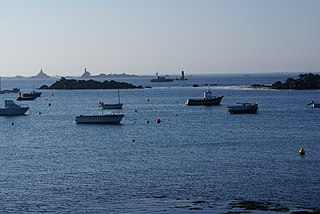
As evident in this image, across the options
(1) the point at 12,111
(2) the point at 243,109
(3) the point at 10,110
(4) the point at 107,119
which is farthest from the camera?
(1) the point at 12,111

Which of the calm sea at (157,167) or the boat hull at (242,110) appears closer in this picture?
the calm sea at (157,167)

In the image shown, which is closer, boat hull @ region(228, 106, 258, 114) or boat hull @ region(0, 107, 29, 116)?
boat hull @ region(228, 106, 258, 114)

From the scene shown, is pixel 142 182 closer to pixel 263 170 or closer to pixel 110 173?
pixel 110 173

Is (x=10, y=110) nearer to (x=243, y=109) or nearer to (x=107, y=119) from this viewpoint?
(x=107, y=119)

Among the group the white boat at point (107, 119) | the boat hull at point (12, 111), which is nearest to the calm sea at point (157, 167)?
the white boat at point (107, 119)

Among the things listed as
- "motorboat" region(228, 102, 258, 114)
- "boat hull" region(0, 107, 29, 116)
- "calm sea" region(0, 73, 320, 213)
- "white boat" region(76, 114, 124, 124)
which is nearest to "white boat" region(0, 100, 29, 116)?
"boat hull" region(0, 107, 29, 116)

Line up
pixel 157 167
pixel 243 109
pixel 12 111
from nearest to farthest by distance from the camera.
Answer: pixel 157 167, pixel 243 109, pixel 12 111

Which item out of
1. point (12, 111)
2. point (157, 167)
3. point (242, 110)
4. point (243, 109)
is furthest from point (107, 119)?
point (157, 167)

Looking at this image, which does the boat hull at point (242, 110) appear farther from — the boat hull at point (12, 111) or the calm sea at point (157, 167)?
the boat hull at point (12, 111)

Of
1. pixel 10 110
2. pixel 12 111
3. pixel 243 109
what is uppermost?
pixel 10 110

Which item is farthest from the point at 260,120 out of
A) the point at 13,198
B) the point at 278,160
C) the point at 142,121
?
the point at 13,198

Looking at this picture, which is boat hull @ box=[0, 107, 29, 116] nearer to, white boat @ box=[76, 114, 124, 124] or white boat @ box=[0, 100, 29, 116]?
white boat @ box=[0, 100, 29, 116]

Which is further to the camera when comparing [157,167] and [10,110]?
[10,110]

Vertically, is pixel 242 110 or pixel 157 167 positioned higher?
pixel 157 167
